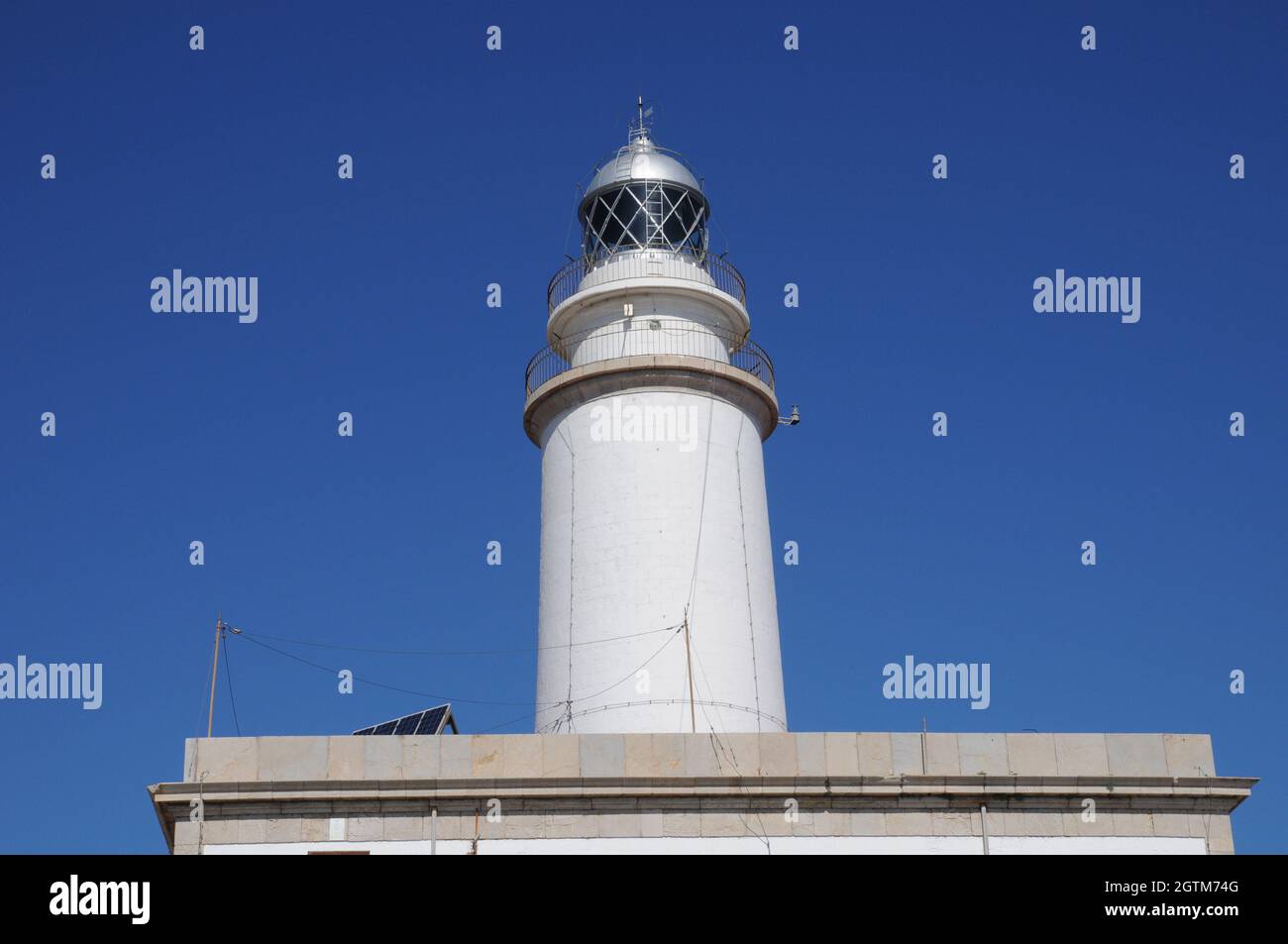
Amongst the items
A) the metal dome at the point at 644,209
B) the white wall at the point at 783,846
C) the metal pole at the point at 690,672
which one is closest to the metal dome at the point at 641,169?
the metal dome at the point at 644,209

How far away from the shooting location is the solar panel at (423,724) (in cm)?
2392

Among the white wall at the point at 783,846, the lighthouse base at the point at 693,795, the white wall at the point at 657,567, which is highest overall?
the white wall at the point at 657,567

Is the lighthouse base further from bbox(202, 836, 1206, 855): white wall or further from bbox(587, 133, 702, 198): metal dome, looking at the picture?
bbox(587, 133, 702, 198): metal dome

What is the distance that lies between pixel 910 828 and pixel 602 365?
10583 mm

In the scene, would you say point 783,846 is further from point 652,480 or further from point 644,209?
point 644,209

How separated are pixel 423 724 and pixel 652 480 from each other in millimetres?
6114

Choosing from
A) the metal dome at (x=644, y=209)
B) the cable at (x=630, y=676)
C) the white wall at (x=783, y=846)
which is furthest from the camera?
the metal dome at (x=644, y=209)

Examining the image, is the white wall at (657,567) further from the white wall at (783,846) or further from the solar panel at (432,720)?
the white wall at (783,846)

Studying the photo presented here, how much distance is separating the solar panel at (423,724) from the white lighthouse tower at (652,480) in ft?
9.11

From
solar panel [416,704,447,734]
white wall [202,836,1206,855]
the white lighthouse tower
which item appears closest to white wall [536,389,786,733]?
the white lighthouse tower
